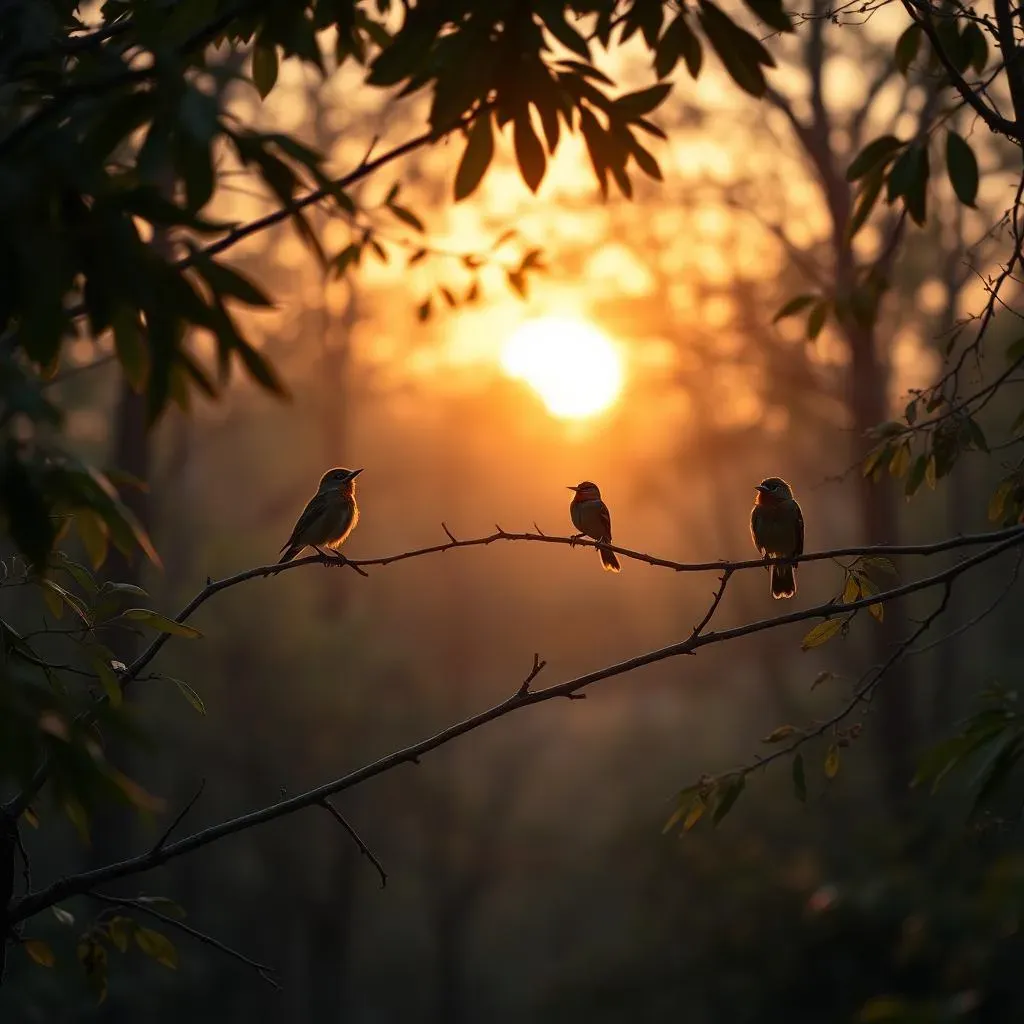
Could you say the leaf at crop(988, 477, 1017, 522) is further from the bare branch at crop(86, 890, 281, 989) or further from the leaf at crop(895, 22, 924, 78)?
the bare branch at crop(86, 890, 281, 989)

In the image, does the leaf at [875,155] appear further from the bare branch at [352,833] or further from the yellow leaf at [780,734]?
the bare branch at [352,833]

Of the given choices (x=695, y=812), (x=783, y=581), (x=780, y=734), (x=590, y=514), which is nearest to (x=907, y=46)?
(x=780, y=734)

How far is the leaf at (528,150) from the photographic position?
9.57 feet

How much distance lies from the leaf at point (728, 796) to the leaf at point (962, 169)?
181 cm

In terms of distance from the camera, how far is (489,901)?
34531 mm

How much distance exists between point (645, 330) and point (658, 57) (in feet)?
55.5

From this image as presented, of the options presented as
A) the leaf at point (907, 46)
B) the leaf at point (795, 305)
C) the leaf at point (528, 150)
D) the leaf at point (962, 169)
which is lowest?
the leaf at point (528, 150)

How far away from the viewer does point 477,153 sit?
3068mm

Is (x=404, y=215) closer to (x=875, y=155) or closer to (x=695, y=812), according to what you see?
(x=875, y=155)

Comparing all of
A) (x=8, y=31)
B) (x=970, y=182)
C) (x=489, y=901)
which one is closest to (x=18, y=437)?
(x=8, y=31)

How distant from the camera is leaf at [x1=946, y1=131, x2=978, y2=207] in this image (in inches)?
146

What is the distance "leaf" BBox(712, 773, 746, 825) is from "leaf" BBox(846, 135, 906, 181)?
6.19ft

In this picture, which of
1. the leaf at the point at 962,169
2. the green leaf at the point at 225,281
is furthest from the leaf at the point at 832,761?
the green leaf at the point at 225,281

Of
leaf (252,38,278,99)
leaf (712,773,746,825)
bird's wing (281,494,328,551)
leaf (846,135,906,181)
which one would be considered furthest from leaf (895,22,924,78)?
bird's wing (281,494,328,551)
